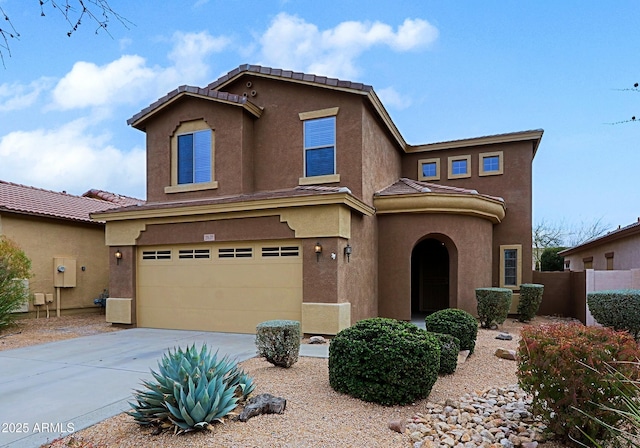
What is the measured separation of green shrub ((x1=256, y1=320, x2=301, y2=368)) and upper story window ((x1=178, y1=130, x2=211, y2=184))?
695cm

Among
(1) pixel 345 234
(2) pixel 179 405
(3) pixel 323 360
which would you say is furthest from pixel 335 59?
(2) pixel 179 405

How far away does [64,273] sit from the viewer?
48.3 ft

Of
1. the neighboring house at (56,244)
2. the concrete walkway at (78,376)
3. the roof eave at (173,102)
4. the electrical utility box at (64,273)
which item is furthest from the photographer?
the electrical utility box at (64,273)

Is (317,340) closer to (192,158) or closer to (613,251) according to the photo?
(192,158)

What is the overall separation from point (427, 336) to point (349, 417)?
5.15 ft

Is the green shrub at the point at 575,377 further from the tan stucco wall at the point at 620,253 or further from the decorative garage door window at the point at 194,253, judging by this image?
the tan stucco wall at the point at 620,253

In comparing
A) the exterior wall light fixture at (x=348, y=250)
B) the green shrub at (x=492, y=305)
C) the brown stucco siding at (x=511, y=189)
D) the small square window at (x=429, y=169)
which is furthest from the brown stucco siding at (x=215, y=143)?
the brown stucco siding at (x=511, y=189)

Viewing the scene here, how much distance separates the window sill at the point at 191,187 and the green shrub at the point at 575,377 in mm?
9966

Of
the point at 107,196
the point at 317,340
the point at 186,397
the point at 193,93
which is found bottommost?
the point at 317,340

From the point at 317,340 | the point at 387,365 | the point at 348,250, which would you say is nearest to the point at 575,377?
the point at 387,365

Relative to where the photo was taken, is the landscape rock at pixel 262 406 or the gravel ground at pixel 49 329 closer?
the landscape rock at pixel 262 406

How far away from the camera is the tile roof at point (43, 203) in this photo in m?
14.1

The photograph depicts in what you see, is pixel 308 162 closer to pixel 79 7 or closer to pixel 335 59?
pixel 335 59

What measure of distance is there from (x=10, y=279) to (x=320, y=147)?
9.77 meters
